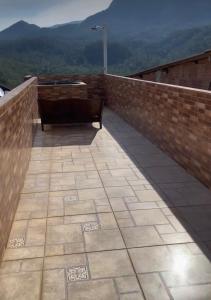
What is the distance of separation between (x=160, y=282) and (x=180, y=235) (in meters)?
0.76

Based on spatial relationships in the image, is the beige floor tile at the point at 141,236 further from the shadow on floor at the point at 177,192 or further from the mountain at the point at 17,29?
the mountain at the point at 17,29

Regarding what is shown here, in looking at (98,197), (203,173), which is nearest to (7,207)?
(98,197)

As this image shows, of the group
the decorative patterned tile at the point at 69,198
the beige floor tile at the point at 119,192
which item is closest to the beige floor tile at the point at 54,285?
the decorative patterned tile at the point at 69,198

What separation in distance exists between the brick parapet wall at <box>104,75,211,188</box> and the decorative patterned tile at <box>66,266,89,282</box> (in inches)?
90.1

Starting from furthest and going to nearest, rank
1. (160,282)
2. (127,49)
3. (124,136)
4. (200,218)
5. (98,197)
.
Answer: (127,49), (124,136), (98,197), (200,218), (160,282)

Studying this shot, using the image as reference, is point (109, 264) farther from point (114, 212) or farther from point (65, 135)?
point (65, 135)

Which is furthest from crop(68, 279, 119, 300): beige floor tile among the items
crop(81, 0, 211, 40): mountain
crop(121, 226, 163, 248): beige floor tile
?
crop(81, 0, 211, 40): mountain

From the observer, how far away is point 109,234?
10.9 ft

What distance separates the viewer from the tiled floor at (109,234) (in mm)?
2570

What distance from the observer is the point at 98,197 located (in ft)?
13.8

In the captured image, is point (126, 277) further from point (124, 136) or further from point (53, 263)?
point (124, 136)

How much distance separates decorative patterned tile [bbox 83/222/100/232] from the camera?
11.2 feet

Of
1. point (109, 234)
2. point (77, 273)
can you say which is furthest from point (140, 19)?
point (77, 273)

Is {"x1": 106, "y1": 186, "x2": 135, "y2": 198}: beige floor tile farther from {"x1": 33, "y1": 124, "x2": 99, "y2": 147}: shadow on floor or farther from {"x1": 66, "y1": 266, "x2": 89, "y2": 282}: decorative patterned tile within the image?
{"x1": 33, "y1": 124, "x2": 99, "y2": 147}: shadow on floor
